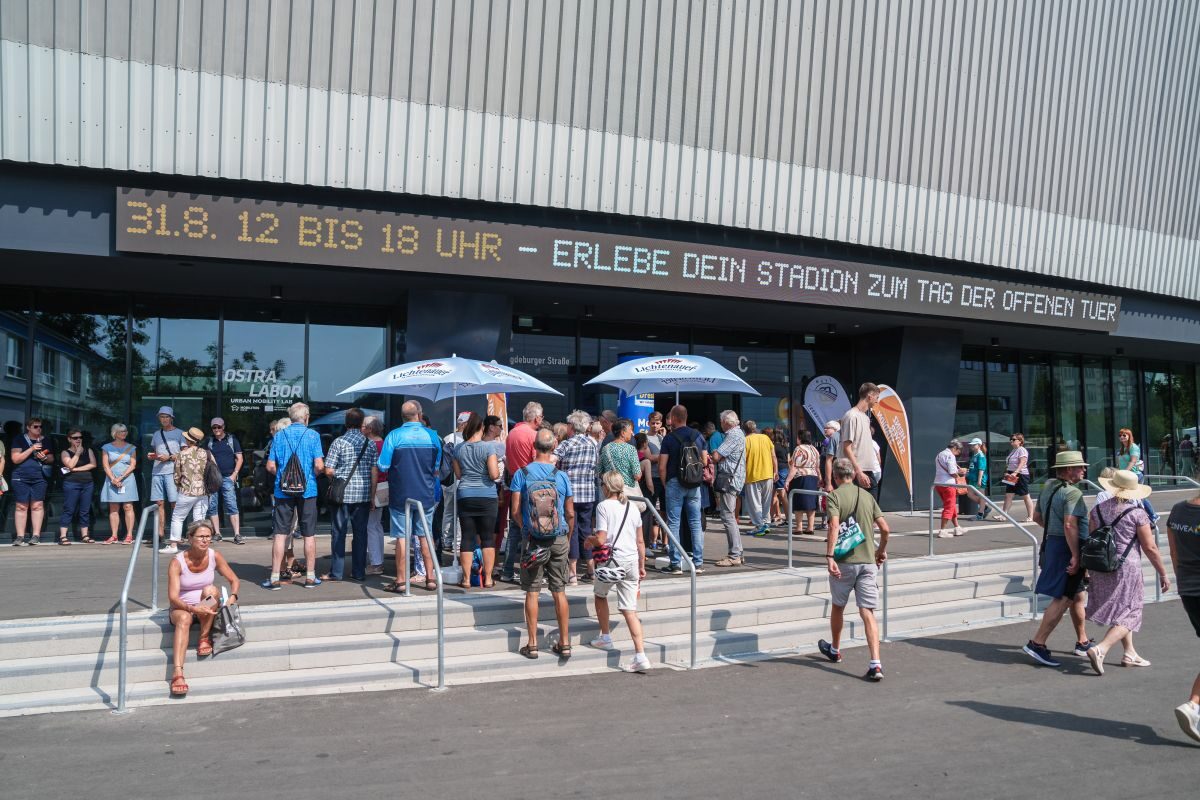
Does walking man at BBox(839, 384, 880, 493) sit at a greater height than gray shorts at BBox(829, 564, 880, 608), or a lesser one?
greater

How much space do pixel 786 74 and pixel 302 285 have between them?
8316 millimetres

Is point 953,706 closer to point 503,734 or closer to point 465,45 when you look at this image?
point 503,734

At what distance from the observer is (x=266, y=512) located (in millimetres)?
14391

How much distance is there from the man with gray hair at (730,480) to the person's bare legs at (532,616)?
3.45 metres

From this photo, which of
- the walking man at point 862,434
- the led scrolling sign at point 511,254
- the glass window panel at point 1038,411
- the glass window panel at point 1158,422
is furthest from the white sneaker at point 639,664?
the glass window panel at point 1158,422

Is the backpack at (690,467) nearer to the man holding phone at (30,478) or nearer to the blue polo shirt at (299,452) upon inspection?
the blue polo shirt at (299,452)

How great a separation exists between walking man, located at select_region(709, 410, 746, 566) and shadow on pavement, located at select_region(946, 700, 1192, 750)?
3.97 meters

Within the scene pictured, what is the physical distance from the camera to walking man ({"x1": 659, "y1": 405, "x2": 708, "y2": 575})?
1026 cm

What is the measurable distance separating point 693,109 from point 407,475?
314 inches

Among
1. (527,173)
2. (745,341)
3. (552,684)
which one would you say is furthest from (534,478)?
(745,341)

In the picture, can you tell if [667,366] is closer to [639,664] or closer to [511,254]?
[511,254]

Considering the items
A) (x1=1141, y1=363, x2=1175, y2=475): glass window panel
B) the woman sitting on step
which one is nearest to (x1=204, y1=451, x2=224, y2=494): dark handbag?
the woman sitting on step

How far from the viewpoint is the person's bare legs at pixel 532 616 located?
7828 mm

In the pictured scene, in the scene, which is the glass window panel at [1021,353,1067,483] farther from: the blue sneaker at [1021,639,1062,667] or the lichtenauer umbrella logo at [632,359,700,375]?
the blue sneaker at [1021,639,1062,667]
